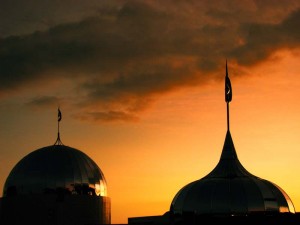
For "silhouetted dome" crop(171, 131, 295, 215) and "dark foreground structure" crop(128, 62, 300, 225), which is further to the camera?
"silhouetted dome" crop(171, 131, 295, 215)

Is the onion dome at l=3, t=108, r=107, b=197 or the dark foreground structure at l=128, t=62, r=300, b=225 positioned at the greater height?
the onion dome at l=3, t=108, r=107, b=197

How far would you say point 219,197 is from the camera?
77.9 meters

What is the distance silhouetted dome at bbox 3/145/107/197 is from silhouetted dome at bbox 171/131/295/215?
8.59m

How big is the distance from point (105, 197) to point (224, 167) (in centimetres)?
1222

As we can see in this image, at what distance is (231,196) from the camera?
7756 cm

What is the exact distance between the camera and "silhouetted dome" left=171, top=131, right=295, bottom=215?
7706 cm

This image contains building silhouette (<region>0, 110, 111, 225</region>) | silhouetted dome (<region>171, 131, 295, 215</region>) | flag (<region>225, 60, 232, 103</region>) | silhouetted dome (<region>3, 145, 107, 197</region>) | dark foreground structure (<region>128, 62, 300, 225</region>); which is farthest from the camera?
flag (<region>225, 60, 232, 103</region>)

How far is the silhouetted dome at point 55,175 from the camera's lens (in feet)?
265

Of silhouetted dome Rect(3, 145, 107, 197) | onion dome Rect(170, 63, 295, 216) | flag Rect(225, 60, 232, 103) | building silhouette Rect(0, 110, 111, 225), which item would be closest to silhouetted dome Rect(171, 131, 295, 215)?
onion dome Rect(170, 63, 295, 216)

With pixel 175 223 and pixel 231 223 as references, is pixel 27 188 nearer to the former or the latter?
pixel 175 223

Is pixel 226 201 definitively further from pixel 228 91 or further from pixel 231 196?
pixel 228 91

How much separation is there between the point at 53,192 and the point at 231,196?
664 inches

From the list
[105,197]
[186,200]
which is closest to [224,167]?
[186,200]

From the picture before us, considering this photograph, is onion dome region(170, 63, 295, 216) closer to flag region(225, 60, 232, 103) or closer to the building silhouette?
the building silhouette
